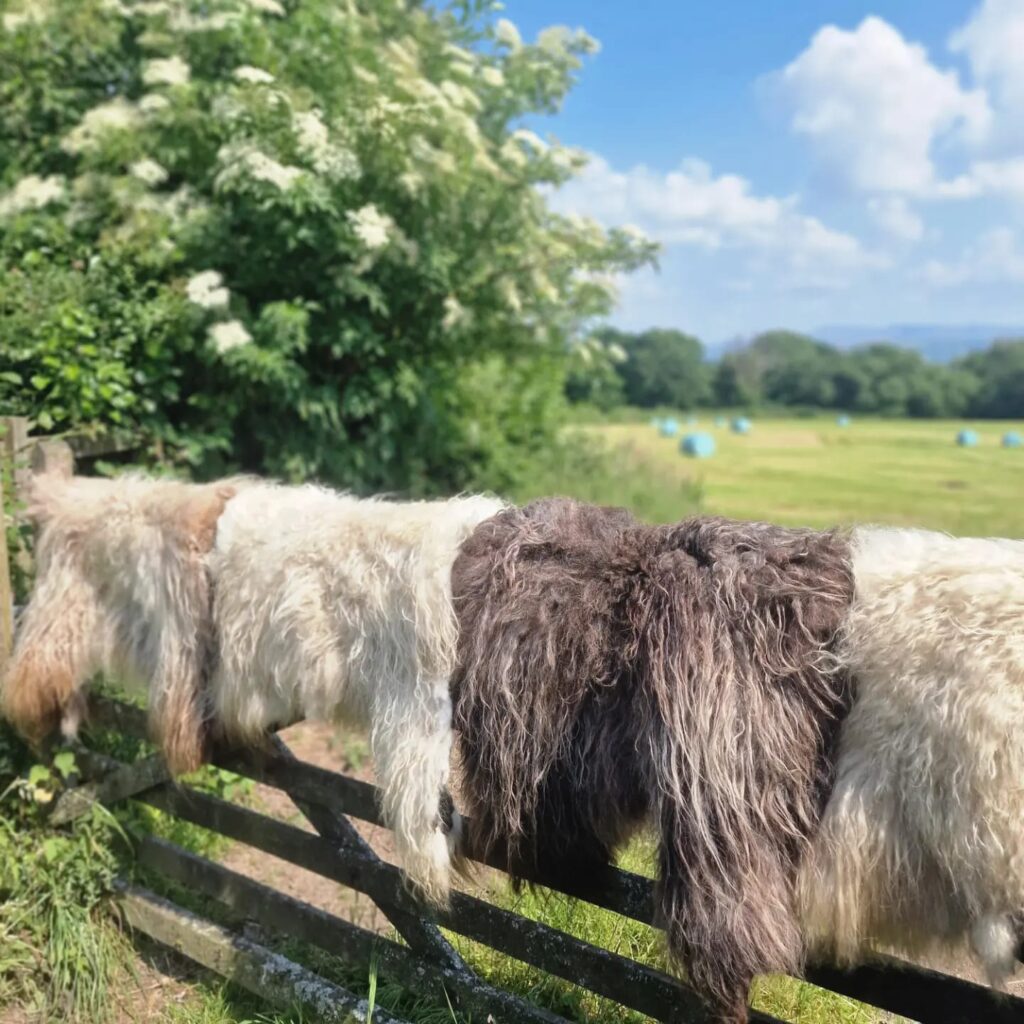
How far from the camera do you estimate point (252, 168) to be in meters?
4.93

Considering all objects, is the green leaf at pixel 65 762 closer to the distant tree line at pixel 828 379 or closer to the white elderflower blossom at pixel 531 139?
the white elderflower blossom at pixel 531 139

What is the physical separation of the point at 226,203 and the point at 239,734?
4.01 meters

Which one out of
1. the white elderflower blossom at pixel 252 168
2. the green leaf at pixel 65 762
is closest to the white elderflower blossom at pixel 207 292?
the white elderflower blossom at pixel 252 168

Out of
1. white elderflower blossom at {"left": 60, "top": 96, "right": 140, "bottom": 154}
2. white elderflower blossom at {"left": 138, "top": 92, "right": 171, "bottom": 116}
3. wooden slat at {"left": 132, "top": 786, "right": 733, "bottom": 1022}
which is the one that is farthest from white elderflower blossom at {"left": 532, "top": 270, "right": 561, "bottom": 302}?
wooden slat at {"left": 132, "top": 786, "right": 733, "bottom": 1022}

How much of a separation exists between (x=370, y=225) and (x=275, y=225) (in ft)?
2.49

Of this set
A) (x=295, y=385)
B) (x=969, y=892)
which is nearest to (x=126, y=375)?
(x=295, y=385)

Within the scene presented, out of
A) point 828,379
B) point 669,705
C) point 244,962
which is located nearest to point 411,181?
point 244,962

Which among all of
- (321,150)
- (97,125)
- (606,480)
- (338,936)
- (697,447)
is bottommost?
(338,936)

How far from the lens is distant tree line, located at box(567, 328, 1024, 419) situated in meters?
49.8

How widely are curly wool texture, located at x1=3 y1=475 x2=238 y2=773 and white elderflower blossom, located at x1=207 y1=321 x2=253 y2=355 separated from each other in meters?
1.70

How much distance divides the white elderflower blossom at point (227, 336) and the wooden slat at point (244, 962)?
2.82 meters

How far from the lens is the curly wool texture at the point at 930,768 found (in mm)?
1471

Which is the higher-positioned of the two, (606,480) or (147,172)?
(147,172)

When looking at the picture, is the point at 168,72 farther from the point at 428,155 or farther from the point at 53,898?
the point at 53,898
